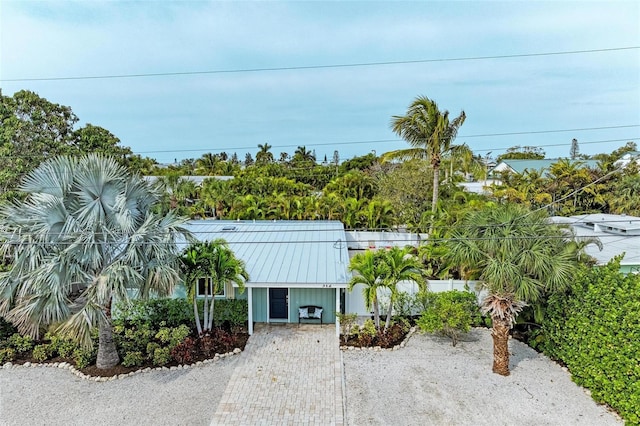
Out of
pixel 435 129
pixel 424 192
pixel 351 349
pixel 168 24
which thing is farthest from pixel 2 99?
Result: pixel 424 192

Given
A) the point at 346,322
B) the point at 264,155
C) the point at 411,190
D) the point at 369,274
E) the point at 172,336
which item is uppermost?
the point at 264,155

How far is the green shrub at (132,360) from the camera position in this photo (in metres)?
9.41

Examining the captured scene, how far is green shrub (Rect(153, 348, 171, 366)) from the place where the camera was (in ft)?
31.2

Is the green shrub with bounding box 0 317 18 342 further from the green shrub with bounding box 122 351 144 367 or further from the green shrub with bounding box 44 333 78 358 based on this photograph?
the green shrub with bounding box 122 351 144 367

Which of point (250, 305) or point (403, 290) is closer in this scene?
point (250, 305)

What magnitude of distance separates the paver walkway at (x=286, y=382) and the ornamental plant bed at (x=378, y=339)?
1.73ft

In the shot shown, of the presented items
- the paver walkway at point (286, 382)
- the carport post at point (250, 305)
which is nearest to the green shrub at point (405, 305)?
the paver walkway at point (286, 382)

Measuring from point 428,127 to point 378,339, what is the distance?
963 centimetres

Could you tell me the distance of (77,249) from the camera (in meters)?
8.27

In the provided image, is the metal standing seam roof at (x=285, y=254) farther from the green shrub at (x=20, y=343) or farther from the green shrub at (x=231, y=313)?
the green shrub at (x=20, y=343)

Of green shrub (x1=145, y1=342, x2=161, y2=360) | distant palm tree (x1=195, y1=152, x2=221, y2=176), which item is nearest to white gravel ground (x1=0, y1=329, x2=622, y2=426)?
green shrub (x1=145, y1=342, x2=161, y2=360)

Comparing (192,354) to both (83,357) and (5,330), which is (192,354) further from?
(5,330)

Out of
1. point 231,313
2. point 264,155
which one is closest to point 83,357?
point 231,313

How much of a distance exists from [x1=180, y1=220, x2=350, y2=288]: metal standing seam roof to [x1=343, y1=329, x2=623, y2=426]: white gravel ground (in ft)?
8.01
